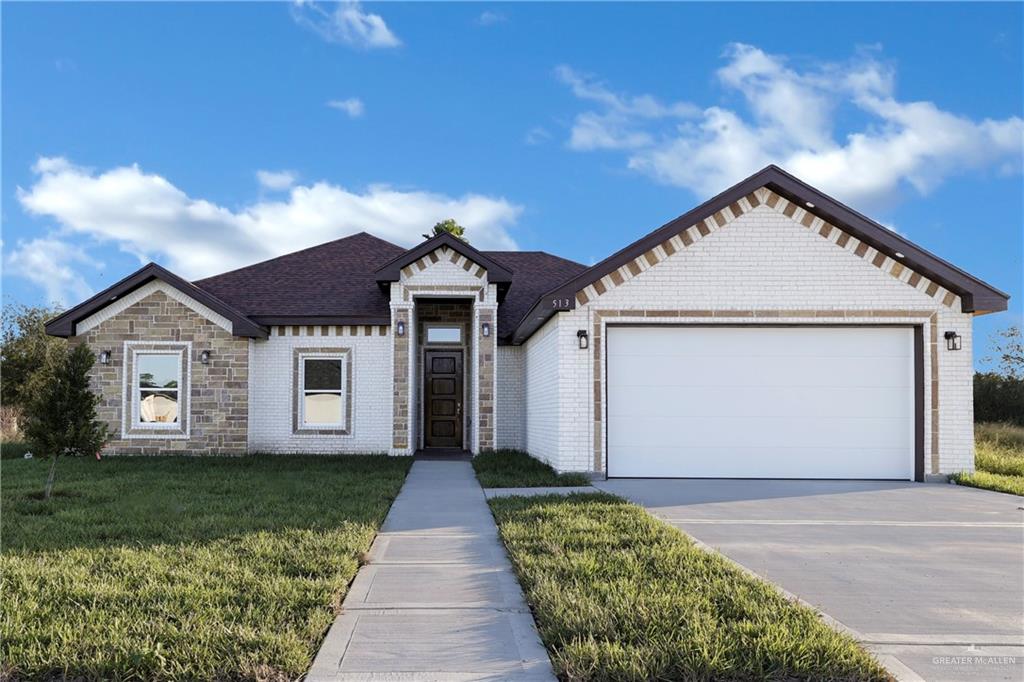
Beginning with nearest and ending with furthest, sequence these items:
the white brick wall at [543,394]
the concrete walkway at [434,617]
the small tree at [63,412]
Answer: the concrete walkway at [434,617] < the small tree at [63,412] < the white brick wall at [543,394]

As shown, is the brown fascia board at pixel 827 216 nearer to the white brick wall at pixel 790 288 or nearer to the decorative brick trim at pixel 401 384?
the white brick wall at pixel 790 288

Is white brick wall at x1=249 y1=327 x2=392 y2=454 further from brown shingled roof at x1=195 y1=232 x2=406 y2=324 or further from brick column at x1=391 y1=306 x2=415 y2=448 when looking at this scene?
brown shingled roof at x1=195 y1=232 x2=406 y2=324

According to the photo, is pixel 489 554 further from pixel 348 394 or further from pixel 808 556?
→ pixel 348 394

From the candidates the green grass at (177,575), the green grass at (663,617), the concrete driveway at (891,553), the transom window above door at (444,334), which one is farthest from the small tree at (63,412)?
the transom window above door at (444,334)

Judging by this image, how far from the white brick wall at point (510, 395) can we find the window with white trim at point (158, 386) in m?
7.41

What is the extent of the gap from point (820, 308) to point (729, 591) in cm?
900

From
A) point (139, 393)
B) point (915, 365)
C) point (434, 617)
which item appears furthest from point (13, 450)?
point (915, 365)

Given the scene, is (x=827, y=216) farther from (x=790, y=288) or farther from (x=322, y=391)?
(x=322, y=391)

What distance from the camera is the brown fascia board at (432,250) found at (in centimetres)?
1695

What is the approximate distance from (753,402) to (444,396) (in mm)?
8920

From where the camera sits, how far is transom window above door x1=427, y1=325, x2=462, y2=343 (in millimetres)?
19703

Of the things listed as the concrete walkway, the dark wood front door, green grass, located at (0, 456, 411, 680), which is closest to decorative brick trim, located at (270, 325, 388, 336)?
the dark wood front door

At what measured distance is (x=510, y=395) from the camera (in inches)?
720

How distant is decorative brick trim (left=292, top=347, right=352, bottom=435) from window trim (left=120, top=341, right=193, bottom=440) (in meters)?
2.32
